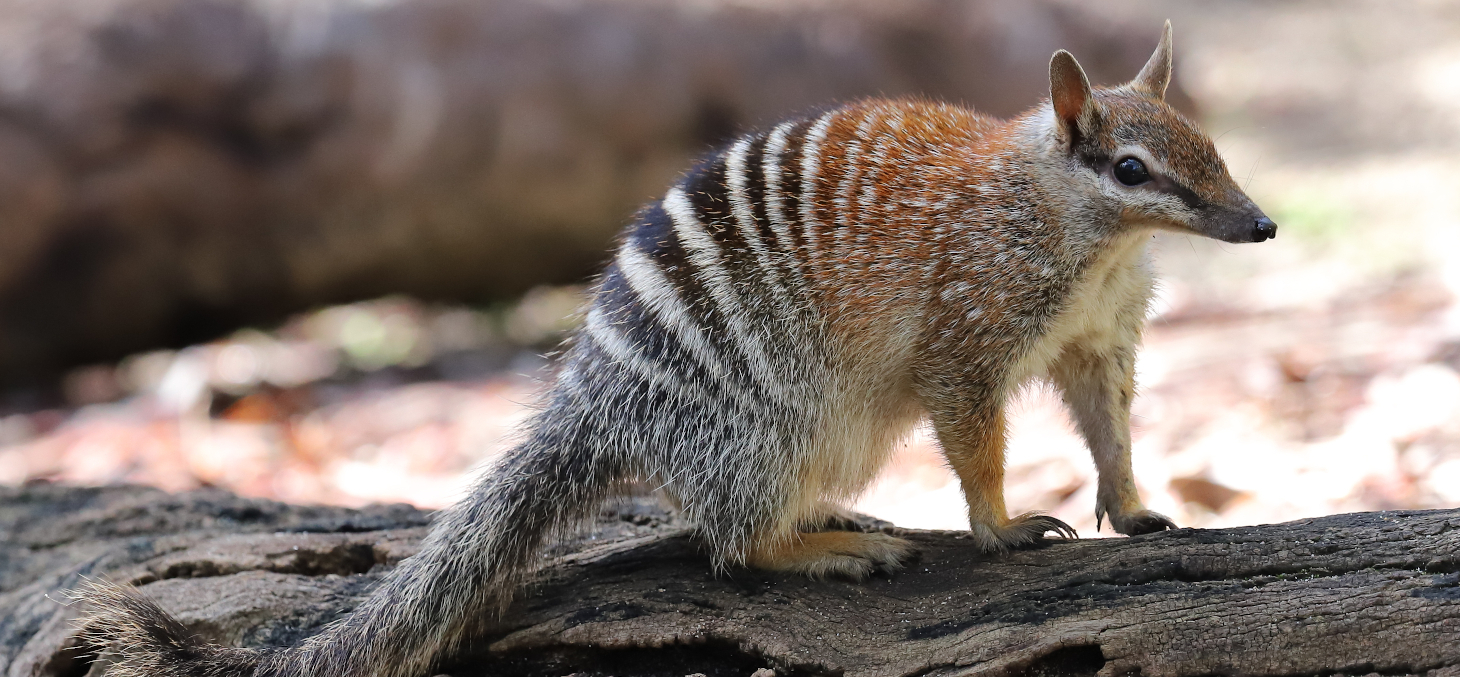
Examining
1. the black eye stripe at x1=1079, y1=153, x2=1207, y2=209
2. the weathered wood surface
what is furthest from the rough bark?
the black eye stripe at x1=1079, y1=153, x2=1207, y2=209

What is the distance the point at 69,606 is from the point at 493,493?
1493mm

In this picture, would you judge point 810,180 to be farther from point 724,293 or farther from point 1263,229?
point 1263,229

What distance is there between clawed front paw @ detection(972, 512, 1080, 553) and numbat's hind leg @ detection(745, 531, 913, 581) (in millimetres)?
225

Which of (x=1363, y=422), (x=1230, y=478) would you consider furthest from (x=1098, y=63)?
(x=1230, y=478)

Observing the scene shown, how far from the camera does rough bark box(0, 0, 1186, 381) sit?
7.60 meters

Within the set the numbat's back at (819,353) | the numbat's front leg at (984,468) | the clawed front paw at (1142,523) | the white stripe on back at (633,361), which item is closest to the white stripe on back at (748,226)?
the numbat's back at (819,353)

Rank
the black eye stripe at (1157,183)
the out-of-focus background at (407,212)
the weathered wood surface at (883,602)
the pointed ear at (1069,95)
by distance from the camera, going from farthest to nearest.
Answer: the out-of-focus background at (407,212)
the pointed ear at (1069,95)
the black eye stripe at (1157,183)
the weathered wood surface at (883,602)

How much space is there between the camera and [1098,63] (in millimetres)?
9000

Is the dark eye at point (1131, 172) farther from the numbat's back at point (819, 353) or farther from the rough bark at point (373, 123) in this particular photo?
the rough bark at point (373, 123)

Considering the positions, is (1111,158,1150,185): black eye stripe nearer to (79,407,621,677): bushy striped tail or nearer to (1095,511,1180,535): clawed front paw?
(1095,511,1180,535): clawed front paw

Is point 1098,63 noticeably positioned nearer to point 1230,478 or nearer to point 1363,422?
point 1363,422

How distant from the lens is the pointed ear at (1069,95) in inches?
125

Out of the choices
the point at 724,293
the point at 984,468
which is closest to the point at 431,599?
the point at 724,293

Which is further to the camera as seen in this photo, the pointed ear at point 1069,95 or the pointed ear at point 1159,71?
the pointed ear at point 1159,71
